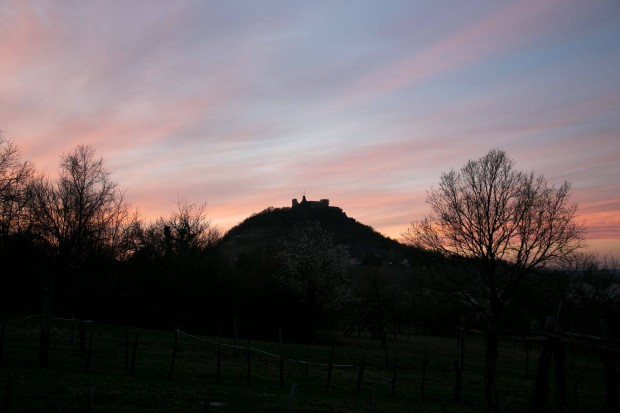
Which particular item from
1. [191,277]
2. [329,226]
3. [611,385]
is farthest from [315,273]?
[329,226]

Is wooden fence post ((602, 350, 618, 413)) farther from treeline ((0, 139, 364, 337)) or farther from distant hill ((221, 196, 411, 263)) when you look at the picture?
distant hill ((221, 196, 411, 263))

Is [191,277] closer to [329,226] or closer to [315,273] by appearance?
[315,273]

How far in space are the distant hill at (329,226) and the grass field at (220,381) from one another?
71459mm

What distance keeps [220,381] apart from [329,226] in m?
96.6

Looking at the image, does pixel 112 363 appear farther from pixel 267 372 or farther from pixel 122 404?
pixel 122 404

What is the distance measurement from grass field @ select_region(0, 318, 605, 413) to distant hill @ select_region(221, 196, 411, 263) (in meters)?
71.5

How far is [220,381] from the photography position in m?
19.8

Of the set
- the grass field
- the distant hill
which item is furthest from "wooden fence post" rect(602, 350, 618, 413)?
the distant hill

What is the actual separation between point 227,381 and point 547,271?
26.7 m

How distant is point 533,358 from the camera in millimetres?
40625

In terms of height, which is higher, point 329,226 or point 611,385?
point 329,226

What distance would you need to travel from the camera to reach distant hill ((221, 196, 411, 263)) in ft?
361

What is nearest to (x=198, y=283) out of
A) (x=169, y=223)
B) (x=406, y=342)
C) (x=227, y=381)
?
(x=169, y=223)

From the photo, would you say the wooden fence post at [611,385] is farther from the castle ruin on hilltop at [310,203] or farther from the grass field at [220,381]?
the castle ruin on hilltop at [310,203]
